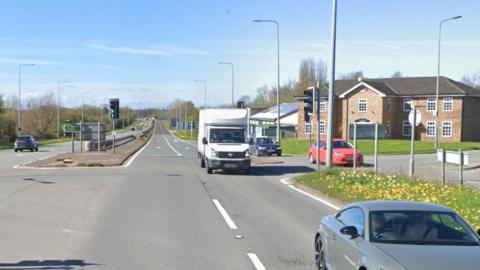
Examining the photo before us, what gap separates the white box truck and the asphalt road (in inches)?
155

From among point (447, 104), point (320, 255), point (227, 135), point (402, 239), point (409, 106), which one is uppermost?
point (447, 104)

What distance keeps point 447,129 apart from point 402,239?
6677cm

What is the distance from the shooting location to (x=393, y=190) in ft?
53.8

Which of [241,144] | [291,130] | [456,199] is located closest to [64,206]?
[456,199]

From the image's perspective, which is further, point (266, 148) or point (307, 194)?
point (266, 148)

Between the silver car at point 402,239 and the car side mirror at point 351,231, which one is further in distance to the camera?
the car side mirror at point 351,231

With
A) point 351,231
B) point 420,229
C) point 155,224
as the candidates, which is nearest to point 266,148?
point 155,224

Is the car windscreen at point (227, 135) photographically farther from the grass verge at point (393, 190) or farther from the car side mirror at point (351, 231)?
the car side mirror at point (351, 231)

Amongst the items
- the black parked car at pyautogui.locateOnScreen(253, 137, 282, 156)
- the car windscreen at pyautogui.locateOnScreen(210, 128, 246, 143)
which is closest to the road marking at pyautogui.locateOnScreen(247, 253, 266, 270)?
the car windscreen at pyautogui.locateOnScreen(210, 128, 246, 143)

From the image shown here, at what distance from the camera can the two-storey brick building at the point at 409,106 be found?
68750 mm

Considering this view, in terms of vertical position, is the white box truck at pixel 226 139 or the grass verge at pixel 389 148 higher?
the white box truck at pixel 226 139

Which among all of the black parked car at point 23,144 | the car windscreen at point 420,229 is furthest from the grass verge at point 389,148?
the car windscreen at point 420,229

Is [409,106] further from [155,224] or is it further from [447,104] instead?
[155,224]

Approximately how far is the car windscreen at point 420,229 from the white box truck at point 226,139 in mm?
20326
